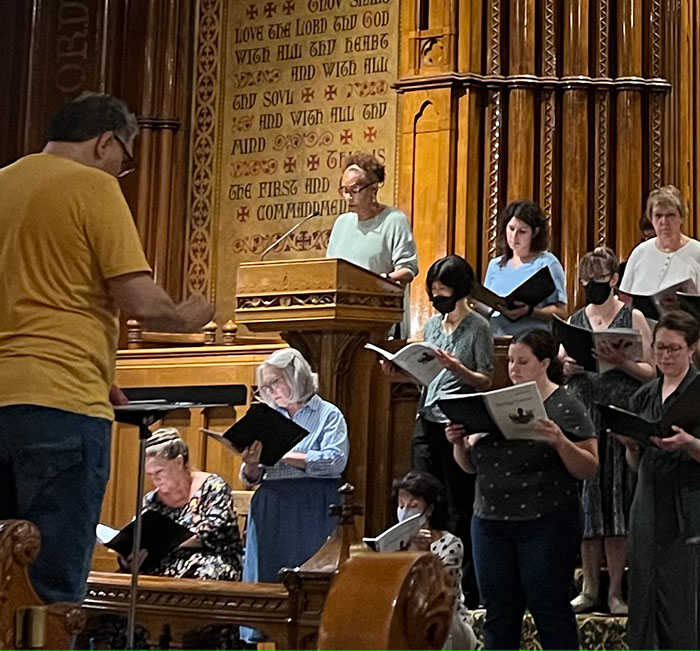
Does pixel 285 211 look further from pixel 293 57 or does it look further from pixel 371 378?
pixel 371 378

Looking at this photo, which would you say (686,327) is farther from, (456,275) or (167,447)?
(167,447)

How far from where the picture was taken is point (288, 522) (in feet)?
18.6

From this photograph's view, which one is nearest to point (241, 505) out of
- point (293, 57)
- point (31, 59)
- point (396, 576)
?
point (293, 57)

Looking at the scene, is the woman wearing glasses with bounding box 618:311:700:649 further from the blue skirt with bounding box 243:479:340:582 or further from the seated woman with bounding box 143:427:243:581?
the seated woman with bounding box 143:427:243:581

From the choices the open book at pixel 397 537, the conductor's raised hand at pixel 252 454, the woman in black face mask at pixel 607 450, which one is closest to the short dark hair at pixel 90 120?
the open book at pixel 397 537

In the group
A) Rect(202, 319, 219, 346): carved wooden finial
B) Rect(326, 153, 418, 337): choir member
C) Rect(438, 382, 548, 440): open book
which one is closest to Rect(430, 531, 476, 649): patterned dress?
Rect(438, 382, 548, 440): open book

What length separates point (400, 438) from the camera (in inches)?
251

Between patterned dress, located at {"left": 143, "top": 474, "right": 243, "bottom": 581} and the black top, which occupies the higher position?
the black top

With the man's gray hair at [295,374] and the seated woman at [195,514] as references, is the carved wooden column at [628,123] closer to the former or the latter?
the man's gray hair at [295,374]

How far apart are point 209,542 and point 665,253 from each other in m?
2.34

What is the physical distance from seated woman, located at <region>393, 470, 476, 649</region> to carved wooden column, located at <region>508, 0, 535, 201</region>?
9.61 feet

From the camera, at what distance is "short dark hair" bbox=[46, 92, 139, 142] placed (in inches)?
146

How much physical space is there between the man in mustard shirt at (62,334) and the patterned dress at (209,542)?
2.40 meters

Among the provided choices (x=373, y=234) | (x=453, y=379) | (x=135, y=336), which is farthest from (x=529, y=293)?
(x=135, y=336)
